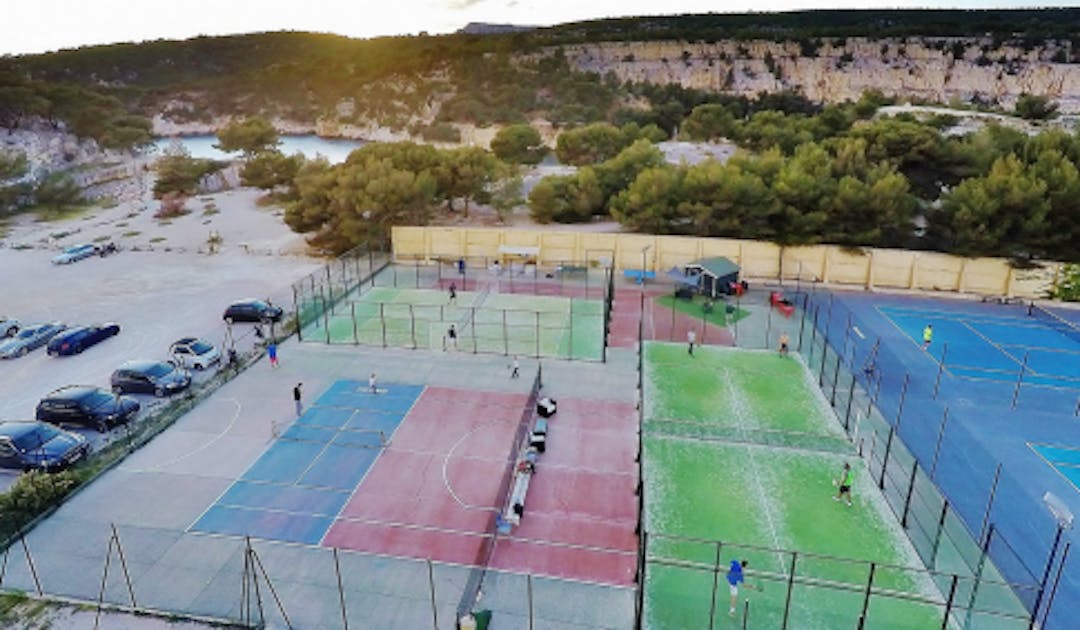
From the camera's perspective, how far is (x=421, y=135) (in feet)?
392

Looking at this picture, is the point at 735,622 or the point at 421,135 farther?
the point at 421,135

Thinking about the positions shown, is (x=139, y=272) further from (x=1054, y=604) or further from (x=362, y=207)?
(x=1054, y=604)

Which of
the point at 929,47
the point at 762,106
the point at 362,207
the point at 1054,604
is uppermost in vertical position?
the point at 929,47

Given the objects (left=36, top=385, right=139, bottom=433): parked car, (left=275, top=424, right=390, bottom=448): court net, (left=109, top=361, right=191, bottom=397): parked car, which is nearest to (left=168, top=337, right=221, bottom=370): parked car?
(left=109, top=361, right=191, bottom=397): parked car

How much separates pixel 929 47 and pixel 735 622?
13380cm

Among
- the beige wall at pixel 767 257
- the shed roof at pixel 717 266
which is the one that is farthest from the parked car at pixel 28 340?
the shed roof at pixel 717 266

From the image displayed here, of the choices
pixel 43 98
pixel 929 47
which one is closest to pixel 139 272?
pixel 43 98

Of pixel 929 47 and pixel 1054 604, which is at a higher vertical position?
pixel 929 47

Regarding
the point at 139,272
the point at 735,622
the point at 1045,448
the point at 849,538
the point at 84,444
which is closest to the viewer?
the point at 735,622

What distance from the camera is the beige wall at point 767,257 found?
38.5 metres

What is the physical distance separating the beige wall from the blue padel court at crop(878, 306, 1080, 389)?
280 cm

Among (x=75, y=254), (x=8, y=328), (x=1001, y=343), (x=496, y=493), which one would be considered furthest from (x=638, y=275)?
(x=75, y=254)

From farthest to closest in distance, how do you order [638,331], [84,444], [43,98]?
[43,98] < [638,331] < [84,444]

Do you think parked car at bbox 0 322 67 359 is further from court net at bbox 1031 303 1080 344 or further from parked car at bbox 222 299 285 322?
court net at bbox 1031 303 1080 344
